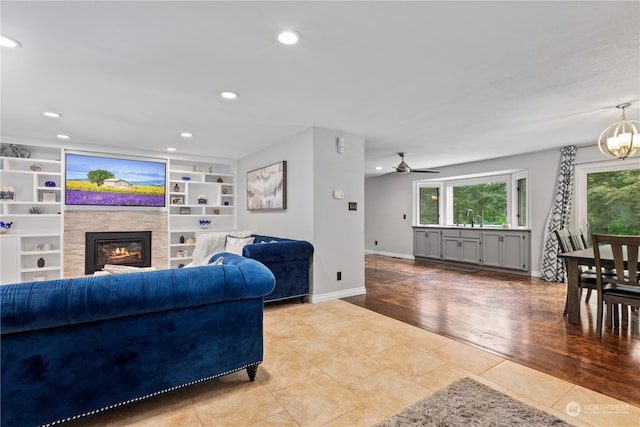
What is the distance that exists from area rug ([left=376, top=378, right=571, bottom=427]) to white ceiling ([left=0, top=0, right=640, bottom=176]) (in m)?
2.29

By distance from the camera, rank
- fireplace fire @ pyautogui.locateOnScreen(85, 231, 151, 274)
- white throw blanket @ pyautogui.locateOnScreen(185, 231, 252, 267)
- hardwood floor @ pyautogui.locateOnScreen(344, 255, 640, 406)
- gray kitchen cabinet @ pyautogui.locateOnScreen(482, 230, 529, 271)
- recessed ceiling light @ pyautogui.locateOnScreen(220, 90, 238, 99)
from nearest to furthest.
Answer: hardwood floor @ pyautogui.locateOnScreen(344, 255, 640, 406) < recessed ceiling light @ pyautogui.locateOnScreen(220, 90, 238, 99) < white throw blanket @ pyautogui.locateOnScreen(185, 231, 252, 267) < fireplace fire @ pyautogui.locateOnScreen(85, 231, 151, 274) < gray kitchen cabinet @ pyautogui.locateOnScreen(482, 230, 529, 271)

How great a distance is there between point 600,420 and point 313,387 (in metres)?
1.66

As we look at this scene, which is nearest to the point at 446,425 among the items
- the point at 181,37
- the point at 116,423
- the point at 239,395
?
the point at 239,395

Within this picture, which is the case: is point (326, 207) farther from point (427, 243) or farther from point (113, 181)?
point (427, 243)

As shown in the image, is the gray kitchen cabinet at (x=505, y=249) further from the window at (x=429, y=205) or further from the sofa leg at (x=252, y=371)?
the sofa leg at (x=252, y=371)

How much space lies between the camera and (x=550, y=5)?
1.72m

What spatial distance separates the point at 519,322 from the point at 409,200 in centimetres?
514

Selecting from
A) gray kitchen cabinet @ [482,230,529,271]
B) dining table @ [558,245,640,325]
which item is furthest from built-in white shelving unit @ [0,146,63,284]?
gray kitchen cabinet @ [482,230,529,271]

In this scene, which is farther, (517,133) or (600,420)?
(517,133)

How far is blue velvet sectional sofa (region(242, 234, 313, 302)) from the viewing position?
12.4 feet

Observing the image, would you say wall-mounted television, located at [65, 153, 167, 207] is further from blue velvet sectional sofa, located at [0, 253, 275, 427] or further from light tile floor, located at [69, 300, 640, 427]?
blue velvet sectional sofa, located at [0, 253, 275, 427]

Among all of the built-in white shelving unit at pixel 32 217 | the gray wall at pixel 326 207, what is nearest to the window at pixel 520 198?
the gray wall at pixel 326 207

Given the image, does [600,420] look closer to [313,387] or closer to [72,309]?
[313,387]

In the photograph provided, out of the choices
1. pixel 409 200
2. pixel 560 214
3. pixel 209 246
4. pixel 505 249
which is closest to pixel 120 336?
pixel 209 246
